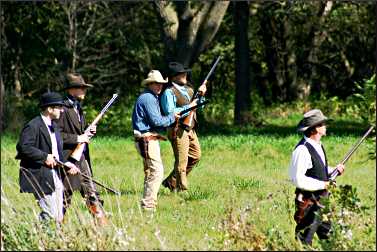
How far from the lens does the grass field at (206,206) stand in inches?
321

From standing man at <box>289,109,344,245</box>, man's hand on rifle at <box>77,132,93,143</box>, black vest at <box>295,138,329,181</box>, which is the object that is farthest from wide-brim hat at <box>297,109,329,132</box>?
man's hand on rifle at <box>77,132,93,143</box>

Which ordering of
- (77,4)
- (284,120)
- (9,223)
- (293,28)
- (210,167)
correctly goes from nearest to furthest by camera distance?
(9,223) → (210,167) → (284,120) → (77,4) → (293,28)

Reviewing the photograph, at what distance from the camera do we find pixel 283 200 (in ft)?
37.9

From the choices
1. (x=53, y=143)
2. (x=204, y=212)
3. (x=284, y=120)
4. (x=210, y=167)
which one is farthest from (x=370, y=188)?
(x=284, y=120)

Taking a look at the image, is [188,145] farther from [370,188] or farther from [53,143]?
[53,143]

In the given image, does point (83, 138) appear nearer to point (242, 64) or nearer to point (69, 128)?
point (69, 128)

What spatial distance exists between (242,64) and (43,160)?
58.9 ft

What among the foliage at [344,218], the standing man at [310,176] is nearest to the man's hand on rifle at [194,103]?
the standing man at [310,176]

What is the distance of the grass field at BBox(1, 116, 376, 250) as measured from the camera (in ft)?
26.8

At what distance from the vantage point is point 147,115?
11492 mm

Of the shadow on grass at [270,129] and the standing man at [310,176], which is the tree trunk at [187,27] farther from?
the standing man at [310,176]

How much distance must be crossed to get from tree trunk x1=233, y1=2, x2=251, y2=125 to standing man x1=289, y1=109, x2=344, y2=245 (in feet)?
59.0

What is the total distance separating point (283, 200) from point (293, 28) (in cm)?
2401

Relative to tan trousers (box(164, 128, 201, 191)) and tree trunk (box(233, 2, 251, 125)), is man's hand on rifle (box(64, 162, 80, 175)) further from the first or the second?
tree trunk (box(233, 2, 251, 125))
